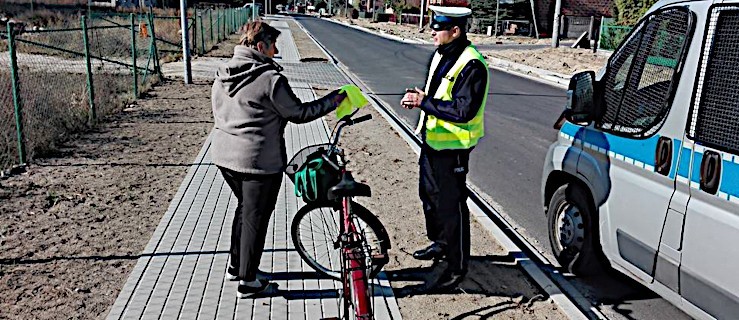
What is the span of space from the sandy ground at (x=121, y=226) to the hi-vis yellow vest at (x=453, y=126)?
113cm

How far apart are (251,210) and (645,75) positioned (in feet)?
8.96

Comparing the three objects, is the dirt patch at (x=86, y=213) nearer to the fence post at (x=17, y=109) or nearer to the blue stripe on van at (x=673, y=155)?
the fence post at (x=17, y=109)

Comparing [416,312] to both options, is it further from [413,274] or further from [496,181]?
[496,181]

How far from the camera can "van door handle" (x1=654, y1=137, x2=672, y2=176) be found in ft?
12.7

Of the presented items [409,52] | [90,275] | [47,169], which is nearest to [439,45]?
[90,275]

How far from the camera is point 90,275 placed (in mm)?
5035

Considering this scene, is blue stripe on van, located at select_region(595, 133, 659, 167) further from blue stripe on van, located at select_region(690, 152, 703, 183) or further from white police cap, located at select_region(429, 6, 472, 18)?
white police cap, located at select_region(429, 6, 472, 18)

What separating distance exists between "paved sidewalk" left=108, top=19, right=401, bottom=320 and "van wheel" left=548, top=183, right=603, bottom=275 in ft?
4.72

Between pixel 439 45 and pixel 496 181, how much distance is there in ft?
13.9

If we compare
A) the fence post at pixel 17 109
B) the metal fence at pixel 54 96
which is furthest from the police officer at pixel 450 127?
the metal fence at pixel 54 96

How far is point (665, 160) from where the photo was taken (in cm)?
391

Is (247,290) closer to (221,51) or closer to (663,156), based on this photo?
(663,156)

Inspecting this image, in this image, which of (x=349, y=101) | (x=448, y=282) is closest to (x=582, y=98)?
(x=448, y=282)

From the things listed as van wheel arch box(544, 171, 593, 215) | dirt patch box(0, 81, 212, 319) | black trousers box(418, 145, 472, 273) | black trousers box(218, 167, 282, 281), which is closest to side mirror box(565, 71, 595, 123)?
van wheel arch box(544, 171, 593, 215)
